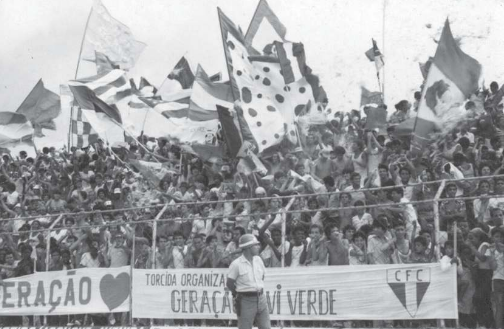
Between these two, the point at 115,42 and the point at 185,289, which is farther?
the point at 115,42

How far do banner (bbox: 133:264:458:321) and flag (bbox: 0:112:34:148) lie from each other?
11.4 m

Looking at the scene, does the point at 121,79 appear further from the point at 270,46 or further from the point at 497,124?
the point at 497,124

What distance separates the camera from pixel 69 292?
16.6 m

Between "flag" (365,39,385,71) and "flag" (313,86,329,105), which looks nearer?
"flag" (313,86,329,105)

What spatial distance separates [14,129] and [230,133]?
917 centimetres

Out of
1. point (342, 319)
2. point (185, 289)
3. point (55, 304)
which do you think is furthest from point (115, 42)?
point (342, 319)

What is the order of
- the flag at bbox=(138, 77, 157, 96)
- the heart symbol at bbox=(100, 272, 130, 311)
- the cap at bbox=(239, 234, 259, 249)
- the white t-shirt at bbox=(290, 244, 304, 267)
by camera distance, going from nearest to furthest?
the cap at bbox=(239, 234, 259, 249)
the white t-shirt at bbox=(290, 244, 304, 267)
the heart symbol at bbox=(100, 272, 130, 311)
the flag at bbox=(138, 77, 157, 96)

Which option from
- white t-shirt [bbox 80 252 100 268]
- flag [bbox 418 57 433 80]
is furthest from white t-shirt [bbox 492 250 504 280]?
flag [bbox 418 57 433 80]

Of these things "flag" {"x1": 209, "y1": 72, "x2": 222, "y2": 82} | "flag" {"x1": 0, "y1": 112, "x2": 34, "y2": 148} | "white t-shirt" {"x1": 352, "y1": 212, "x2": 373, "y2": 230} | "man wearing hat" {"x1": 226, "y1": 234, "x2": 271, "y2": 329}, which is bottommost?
"man wearing hat" {"x1": 226, "y1": 234, "x2": 271, "y2": 329}

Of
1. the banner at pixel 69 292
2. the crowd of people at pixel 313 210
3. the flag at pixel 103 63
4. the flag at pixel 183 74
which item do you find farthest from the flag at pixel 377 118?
the flag at pixel 103 63

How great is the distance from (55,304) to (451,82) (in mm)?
8193

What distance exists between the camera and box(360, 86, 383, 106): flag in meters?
20.8

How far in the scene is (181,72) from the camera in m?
24.1

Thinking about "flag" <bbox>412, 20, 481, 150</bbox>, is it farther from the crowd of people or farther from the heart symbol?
the heart symbol
